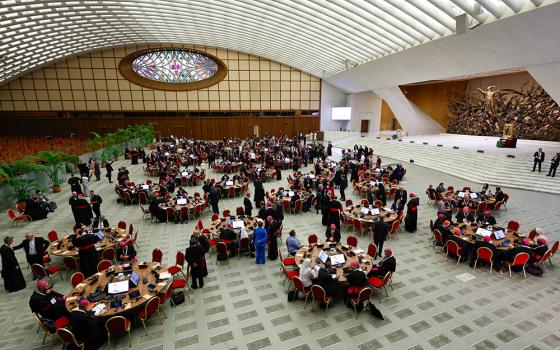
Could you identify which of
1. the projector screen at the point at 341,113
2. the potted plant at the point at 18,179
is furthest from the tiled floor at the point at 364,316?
the projector screen at the point at 341,113

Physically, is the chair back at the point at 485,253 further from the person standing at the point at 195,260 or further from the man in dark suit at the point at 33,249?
the man in dark suit at the point at 33,249

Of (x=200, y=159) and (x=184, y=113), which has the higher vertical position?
(x=184, y=113)

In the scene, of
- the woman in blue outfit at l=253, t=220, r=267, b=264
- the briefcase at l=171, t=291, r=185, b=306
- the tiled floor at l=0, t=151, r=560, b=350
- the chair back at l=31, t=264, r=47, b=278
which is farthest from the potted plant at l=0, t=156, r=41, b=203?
the woman in blue outfit at l=253, t=220, r=267, b=264

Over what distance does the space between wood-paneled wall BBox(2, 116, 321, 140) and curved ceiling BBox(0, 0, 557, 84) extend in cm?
606

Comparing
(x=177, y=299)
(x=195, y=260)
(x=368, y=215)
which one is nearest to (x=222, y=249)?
(x=195, y=260)

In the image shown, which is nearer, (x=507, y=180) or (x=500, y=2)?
(x=500, y=2)

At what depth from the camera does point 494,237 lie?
866 cm

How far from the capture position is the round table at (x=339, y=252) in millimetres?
7023

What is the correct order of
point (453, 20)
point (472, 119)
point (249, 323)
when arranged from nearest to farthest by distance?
point (249, 323)
point (453, 20)
point (472, 119)

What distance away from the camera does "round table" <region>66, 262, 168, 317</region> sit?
579 cm

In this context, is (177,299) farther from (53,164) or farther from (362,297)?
(53,164)

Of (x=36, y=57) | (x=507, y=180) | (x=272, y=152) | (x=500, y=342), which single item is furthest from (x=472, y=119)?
(x=36, y=57)

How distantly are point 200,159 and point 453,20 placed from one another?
18.8 m

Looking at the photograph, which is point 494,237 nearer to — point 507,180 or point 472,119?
point 507,180
